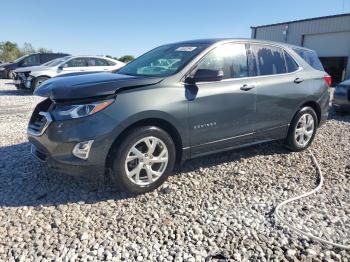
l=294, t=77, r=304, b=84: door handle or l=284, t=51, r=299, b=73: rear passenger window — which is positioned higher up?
l=284, t=51, r=299, b=73: rear passenger window

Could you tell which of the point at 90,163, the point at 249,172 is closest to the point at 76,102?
the point at 90,163

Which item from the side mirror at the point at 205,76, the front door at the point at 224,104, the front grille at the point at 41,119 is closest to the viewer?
the front grille at the point at 41,119

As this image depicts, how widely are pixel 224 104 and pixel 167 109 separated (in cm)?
84

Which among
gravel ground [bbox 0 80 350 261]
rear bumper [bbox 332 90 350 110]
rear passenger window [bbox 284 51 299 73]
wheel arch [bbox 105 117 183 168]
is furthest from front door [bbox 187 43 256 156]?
rear bumper [bbox 332 90 350 110]

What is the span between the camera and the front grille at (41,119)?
11.1ft

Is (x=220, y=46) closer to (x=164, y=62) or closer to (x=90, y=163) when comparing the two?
(x=164, y=62)

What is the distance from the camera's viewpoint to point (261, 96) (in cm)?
444

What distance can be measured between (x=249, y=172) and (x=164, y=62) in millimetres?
1826

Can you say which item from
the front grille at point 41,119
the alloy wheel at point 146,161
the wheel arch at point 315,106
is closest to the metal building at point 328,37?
the wheel arch at point 315,106

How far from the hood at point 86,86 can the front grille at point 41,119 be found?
125 mm

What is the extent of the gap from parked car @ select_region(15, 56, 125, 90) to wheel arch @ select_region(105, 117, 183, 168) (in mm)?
8932

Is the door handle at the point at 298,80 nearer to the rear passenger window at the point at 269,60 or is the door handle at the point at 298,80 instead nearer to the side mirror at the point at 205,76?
the rear passenger window at the point at 269,60

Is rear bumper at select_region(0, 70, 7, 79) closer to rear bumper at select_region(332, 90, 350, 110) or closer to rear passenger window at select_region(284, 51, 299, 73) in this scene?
rear bumper at select_region(332, 90, 350, 110)

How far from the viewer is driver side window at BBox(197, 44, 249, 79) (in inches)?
159
